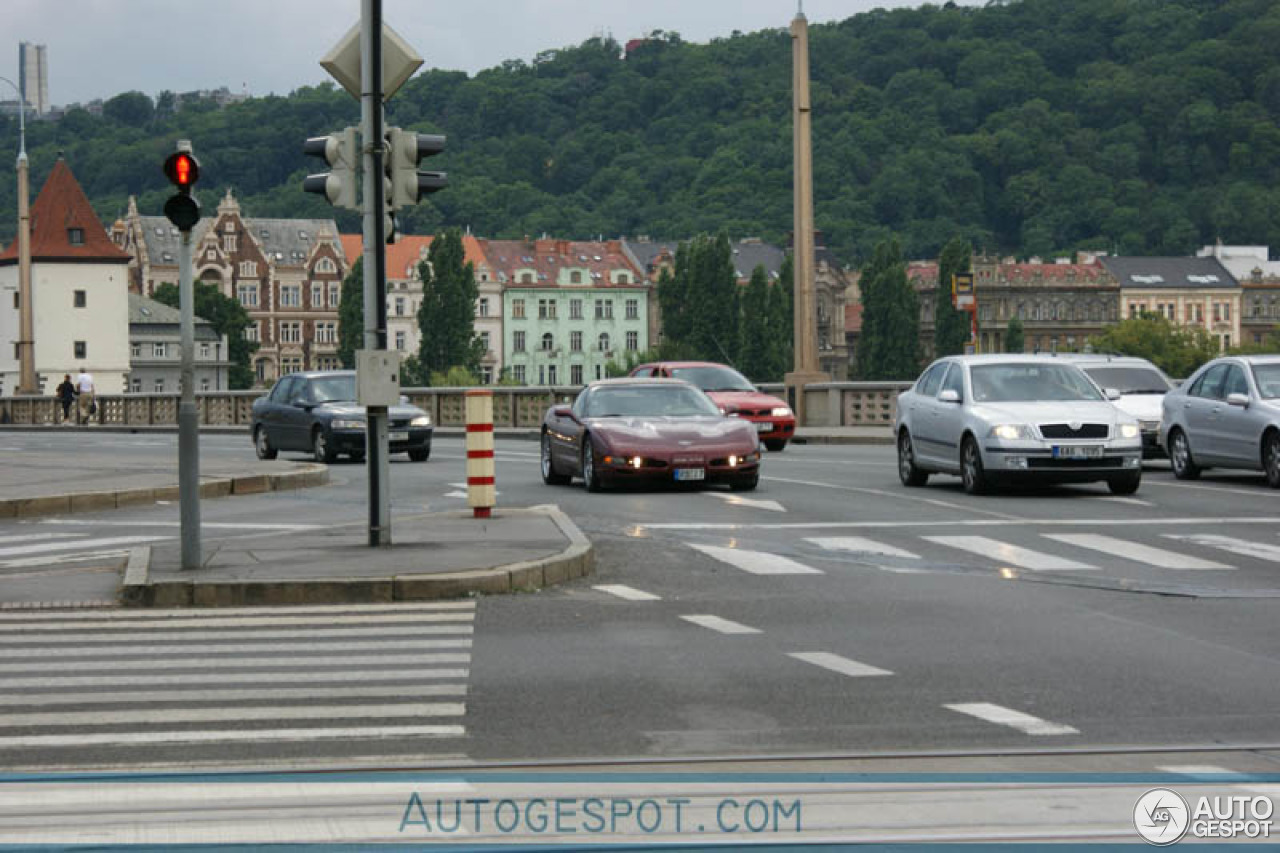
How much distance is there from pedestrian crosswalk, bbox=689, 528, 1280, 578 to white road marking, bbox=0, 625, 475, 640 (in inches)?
155

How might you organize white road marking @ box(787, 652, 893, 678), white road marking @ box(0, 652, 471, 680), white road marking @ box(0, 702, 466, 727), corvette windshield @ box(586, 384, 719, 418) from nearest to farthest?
1. white road marking @ box(0, 702, 466, 727)
2. white road marking @ box(787, 652, 893, 678)
3. white road marking @ box(0, 652, 471, 680)
4. corvette windshield @ box(586, 384, 719, 418)

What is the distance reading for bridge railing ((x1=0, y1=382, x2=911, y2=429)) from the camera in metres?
45.5

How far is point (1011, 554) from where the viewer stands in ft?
52.2

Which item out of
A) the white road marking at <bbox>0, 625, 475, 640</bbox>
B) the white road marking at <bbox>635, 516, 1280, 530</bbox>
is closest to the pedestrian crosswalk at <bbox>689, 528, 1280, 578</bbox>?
the white road marking at <bbox>635, 516, 1280, 530</bbox>

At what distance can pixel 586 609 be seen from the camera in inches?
488

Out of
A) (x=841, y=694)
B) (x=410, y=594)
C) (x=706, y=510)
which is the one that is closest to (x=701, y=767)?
(x=841, y=694)

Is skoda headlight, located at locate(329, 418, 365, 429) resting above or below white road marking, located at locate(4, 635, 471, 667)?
above

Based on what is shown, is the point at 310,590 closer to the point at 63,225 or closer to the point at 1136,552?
the point at 1136,552

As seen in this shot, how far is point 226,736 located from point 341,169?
7.41 metres

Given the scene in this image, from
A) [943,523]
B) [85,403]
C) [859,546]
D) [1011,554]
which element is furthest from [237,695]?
[85,403]

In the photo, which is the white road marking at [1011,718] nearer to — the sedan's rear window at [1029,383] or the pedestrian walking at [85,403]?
the sedan's rear window at [1029,383]

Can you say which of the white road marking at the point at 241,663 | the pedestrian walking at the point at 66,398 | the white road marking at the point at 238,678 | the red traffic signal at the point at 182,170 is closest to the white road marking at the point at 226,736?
the white road marking at the point at 238,678

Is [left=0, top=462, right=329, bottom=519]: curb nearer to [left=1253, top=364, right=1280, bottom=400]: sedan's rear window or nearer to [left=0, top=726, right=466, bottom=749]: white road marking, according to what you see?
[left=1253, top=364, right=1280, bottom=400]: sedan's rear window

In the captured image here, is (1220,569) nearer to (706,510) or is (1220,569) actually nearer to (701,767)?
(706,510)
